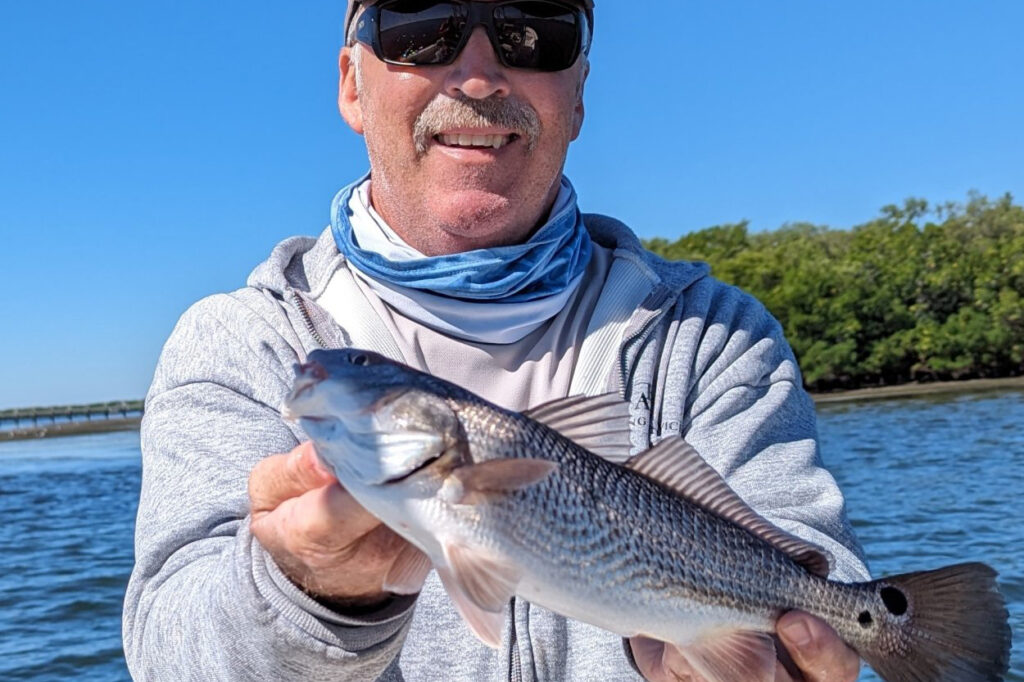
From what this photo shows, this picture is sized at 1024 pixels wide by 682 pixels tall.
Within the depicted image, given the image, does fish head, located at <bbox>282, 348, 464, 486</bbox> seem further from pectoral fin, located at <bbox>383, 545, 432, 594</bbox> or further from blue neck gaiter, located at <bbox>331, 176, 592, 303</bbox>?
blue neck gaiter, located at <bbox>331, 176, 592, 303</bbox>

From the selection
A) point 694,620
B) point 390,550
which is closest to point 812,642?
point 694,620

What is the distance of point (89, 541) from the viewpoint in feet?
66.5

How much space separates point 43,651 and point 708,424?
11452 millimetres

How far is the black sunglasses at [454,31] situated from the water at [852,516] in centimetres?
840

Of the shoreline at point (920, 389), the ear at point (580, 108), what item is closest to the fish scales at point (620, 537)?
the ear at point (580, 108)

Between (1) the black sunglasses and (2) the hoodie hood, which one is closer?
(1) the black sunglasses

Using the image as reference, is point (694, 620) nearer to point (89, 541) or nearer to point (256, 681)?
point (256, 681)

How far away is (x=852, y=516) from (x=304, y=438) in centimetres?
1724

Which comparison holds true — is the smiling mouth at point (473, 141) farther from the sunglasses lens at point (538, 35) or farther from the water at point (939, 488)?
the water at point (939, 488)

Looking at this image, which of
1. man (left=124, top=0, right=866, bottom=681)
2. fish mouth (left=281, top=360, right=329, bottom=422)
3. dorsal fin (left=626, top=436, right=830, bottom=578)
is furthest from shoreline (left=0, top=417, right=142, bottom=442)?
fish mouth (left=281, top=360, right=329, bottom=422)

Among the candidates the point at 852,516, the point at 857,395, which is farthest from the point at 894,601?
the point at 857,395

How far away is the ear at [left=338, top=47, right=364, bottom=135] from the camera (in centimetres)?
397

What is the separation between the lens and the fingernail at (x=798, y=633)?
249 centimetres

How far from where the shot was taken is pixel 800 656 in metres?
2.52
